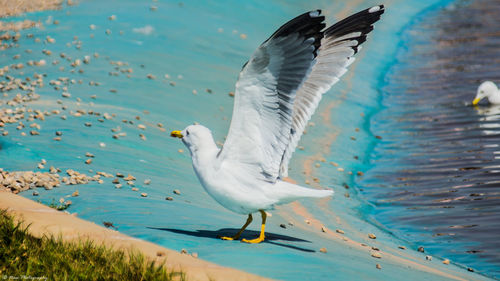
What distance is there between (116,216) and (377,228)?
2.81m

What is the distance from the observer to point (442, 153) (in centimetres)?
944

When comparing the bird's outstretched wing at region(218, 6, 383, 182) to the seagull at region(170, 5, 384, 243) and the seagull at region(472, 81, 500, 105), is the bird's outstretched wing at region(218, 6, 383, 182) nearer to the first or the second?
the seagull at region(170, 5, 384, 243)

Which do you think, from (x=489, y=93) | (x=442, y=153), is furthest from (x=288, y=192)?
(x=489, y=93)

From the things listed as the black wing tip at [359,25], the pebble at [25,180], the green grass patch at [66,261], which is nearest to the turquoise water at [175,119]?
the pebble at [25,180]

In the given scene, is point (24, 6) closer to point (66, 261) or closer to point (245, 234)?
point (245, 234)

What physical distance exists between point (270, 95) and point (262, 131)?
0.84 feet

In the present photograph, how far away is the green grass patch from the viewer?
13.1ft

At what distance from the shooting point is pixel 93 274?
4.00 meters

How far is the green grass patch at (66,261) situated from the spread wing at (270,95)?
93 centimetres

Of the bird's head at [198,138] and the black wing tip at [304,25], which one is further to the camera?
the bird's head at [198,138]

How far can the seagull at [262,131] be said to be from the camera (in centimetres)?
440

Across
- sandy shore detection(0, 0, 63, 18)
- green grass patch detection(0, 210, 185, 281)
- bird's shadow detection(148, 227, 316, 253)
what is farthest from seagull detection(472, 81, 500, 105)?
green grass patch detection(0, 210, 185, 281)

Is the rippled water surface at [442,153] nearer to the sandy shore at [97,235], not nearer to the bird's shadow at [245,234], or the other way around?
the bird's shadow at [245,234]

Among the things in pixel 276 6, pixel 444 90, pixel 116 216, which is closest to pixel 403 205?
pixel 116 216
